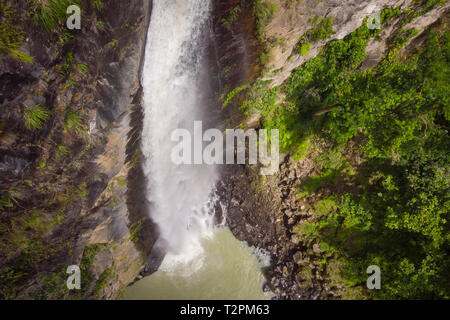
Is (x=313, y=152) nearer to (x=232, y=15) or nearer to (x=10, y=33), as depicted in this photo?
(x=232, y=15)

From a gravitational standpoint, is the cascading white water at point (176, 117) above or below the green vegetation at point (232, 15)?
below

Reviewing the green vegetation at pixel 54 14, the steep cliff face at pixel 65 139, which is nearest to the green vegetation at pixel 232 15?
the steep cliff face at pixel 65 139

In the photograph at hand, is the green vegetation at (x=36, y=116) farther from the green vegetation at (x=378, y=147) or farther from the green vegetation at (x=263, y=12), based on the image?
the green vegetation at (x=378, y=147)

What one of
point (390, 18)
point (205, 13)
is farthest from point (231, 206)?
point (390, 18)

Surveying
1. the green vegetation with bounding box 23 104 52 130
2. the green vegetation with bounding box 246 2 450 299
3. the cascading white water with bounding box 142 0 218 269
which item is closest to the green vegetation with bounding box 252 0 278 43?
the cascading white water with bounding box 142 0 218 269

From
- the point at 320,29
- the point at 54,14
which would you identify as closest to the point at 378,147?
the point at 320,29

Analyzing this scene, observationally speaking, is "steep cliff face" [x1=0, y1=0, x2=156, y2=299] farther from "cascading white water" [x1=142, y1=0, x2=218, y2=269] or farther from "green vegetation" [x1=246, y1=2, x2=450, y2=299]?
"green vegetation" [x1=246, y1=2, x2=450, y2=299]
